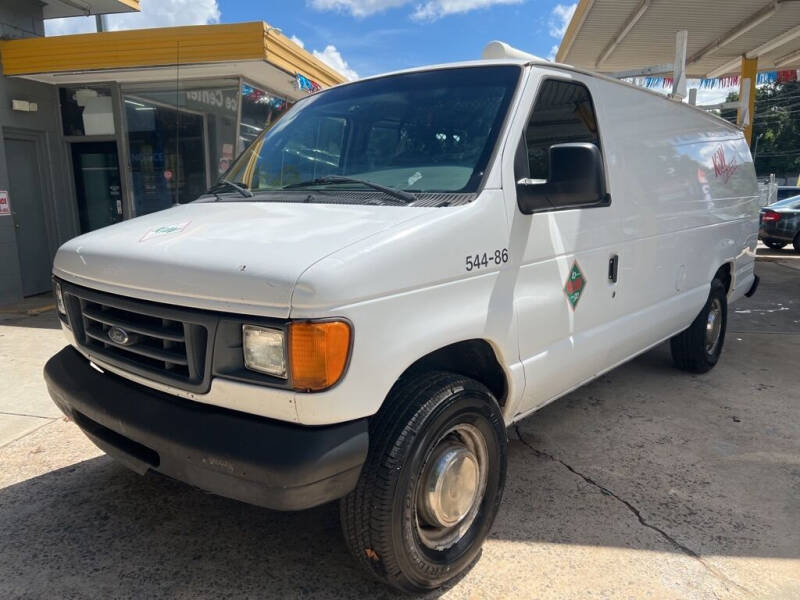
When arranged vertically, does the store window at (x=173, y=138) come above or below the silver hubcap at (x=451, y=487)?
above

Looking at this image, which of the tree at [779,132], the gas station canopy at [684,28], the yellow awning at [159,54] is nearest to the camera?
the yellow awning at [159,54]

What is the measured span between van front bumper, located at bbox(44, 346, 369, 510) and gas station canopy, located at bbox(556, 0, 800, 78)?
1040 centimetres

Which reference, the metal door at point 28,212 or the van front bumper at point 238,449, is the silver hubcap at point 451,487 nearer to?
the van front bumper at point 238,449

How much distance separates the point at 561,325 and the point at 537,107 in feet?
3.64

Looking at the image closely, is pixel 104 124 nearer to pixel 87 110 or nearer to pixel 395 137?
pixel 87 110

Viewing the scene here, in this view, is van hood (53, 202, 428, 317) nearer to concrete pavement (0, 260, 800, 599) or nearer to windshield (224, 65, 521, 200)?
windshield (224, 65, 521, 200)

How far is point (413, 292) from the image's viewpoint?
2.26 meters

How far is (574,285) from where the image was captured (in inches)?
126

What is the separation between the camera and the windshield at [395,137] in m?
2.81

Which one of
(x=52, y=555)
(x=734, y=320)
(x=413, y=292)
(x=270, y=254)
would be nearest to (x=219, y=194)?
(x=270, y=254)

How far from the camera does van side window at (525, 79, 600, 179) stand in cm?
303

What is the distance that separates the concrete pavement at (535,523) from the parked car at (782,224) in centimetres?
1373

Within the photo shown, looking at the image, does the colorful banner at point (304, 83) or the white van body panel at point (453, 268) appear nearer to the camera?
the white van body panel at point (453, 268)

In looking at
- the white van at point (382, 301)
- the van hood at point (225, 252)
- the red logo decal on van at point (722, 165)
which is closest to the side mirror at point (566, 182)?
the white van at point (382, 301)
